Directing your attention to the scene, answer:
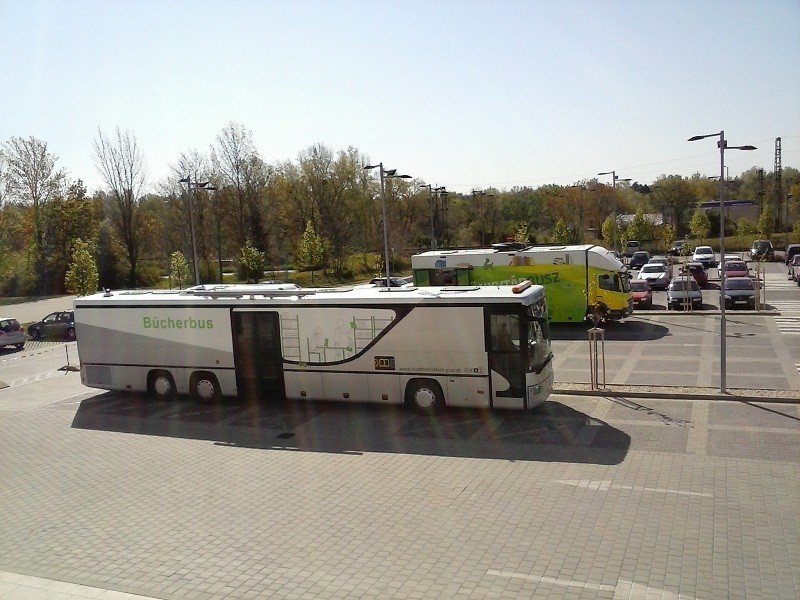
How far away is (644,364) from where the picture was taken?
20.9 metres

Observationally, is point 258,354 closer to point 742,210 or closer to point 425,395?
point 425,395

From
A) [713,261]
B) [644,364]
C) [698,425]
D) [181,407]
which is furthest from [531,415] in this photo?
[713,261]

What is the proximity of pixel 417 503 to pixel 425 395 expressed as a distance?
16.9 ft

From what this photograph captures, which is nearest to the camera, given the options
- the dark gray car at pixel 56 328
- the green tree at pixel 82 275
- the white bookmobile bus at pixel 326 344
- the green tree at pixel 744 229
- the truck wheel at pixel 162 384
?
the white bookmobile bus at pixel 326 344

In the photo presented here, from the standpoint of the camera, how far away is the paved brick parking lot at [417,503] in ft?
28.3

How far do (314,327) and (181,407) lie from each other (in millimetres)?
4480

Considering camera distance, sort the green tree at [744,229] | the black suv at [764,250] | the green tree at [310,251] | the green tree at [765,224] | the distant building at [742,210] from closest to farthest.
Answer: the green tree at [310,251], the black suv at [764,250], the green tree at [765,224], the green tree at [744,229], the distant building at [742,210]

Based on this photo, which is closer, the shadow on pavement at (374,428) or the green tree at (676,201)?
the shadow on pavement at (374,428)

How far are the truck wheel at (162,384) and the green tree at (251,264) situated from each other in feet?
102

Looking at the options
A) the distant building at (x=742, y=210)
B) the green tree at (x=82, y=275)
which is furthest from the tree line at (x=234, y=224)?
the distant building at (x=742, y=210)

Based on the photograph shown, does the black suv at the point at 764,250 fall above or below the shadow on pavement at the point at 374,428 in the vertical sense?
above

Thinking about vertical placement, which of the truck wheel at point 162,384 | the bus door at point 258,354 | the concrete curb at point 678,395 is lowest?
the concrete curb at point 678,395

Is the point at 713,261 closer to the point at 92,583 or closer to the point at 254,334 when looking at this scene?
the point at 254,334

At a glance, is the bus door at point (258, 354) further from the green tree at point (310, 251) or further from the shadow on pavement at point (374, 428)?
the green tree at point (310, 251)
